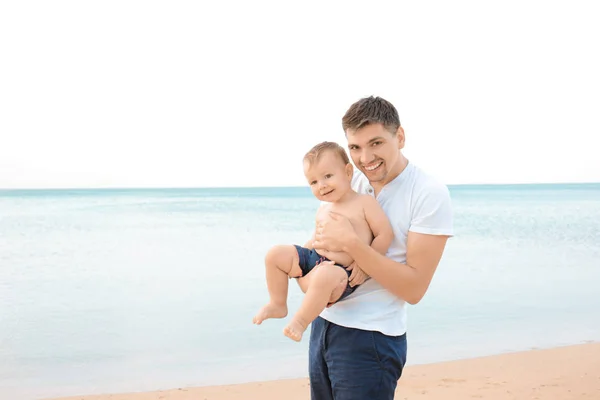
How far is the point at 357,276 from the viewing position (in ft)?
7.33

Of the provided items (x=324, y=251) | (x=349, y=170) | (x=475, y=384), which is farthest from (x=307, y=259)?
(x=475, y=384)

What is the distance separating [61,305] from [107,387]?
12.6ft

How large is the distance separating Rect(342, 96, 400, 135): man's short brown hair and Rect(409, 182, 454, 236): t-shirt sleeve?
0.25m

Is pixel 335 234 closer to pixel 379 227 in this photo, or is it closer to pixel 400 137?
pixel 379 227

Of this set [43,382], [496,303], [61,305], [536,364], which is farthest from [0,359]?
[496,303]

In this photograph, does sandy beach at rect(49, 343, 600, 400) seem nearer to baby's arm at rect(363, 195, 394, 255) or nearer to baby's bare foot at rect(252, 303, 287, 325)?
baby's bare foot at rect(252, 303, 287, 325)

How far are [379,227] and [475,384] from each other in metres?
3.77

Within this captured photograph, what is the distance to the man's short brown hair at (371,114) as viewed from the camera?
2.23m

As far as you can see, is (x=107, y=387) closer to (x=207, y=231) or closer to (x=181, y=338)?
(x=181, y=338)

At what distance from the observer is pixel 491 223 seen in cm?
2455

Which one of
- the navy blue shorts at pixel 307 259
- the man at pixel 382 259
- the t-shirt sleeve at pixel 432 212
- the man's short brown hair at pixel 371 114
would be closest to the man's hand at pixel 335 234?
the man at pixel 382 259

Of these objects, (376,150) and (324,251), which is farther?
(324,251)

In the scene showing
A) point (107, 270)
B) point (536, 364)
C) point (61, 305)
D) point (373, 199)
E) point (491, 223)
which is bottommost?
point (491, 223)

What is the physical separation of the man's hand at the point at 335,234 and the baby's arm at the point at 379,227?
9 cm
